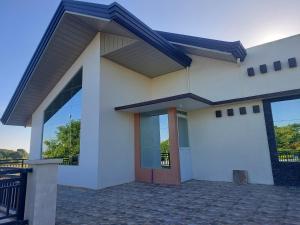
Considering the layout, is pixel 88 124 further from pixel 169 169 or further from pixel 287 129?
pixel 287 129

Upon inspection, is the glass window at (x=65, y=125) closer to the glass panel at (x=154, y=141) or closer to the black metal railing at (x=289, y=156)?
the glass panel at (x=154, y=141)

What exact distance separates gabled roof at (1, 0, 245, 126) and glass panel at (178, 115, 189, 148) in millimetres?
2299

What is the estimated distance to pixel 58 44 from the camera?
293 inches

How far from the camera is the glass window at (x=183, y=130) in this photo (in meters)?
7.66

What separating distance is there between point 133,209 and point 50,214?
164cm

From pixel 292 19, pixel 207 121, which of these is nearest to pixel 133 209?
pixel 207 121

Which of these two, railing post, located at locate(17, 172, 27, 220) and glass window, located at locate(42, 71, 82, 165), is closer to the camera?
railing post, located at locate(17, 172, 27, 220)

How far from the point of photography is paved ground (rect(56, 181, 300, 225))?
138 inches

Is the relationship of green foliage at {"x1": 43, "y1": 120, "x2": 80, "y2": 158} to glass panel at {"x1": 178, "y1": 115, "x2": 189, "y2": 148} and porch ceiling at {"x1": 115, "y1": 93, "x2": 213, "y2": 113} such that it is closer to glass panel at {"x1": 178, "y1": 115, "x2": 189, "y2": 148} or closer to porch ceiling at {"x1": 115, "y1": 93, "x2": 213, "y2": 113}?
porch ceiling at {"x1": 115, "y1": 93, "x2": 213, "y2": 113}

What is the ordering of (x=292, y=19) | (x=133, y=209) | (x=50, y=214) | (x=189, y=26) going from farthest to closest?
(x=189, y=26), (x=292, y=19), (x=133, y=209), (x=50, y=214)

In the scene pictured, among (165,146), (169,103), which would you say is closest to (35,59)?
(169,103)

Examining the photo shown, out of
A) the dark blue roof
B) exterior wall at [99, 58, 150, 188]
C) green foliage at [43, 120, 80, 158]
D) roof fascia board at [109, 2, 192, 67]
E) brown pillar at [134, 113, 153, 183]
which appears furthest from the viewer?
green foliage at [43, 120, 80, 158]

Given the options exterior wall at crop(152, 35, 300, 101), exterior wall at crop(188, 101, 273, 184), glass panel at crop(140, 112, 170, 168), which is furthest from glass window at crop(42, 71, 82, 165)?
exterior wall at crop(188, 101, 273, 184)

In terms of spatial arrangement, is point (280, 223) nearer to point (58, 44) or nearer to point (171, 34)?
point (171, 34)
